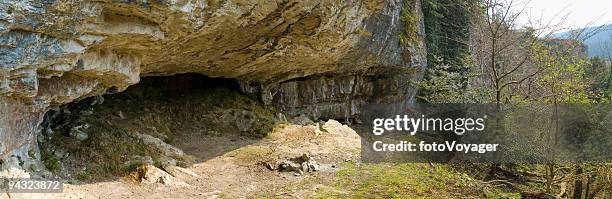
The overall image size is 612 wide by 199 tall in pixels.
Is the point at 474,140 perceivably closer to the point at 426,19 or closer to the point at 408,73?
the point at 408,73

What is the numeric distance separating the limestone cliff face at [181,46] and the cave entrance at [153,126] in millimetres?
934

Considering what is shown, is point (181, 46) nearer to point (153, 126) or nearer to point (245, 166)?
point (245, 166)

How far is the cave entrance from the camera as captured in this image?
7594 mm

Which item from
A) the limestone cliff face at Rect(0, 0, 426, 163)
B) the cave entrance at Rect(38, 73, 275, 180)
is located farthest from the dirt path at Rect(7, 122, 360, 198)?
the limestone cliff face at Rect(0, 0, 426, 163)

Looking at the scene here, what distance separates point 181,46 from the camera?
336 inches

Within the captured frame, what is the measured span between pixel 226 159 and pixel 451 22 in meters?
17.6

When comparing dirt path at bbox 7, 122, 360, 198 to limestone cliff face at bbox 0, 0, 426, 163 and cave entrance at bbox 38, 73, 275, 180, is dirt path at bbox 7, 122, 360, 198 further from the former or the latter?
limestone cliff face at bbox 0, 0, 426, 163

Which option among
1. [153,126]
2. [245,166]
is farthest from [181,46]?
[153,126]

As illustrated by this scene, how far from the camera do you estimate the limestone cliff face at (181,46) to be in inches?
215

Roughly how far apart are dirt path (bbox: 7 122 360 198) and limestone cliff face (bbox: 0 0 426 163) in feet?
5.09

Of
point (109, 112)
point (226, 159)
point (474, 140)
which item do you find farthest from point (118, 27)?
point (474, 140)

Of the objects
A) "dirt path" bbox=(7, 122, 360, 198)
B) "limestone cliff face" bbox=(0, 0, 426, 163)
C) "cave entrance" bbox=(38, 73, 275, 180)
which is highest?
"limestone cliff face" bbox=(0, 0, 426, 163)

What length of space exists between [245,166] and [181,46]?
8.81 feet

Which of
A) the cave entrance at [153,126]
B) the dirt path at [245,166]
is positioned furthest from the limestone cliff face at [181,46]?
the dirt path at [245,166]
